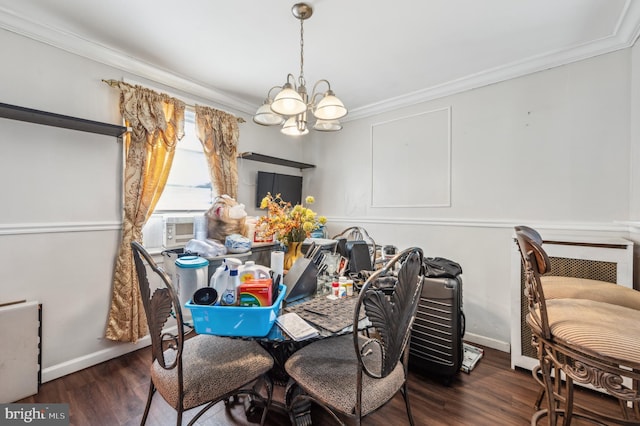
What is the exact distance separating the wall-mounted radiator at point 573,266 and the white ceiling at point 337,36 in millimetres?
1497

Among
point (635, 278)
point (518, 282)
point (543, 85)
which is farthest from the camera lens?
point (543, 85)

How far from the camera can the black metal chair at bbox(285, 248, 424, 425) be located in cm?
105

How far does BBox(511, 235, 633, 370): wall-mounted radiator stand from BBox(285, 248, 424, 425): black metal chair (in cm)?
141

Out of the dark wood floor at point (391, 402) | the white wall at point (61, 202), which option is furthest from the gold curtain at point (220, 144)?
the dark wood floor at point (391, 402)

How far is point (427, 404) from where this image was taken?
5.85ft

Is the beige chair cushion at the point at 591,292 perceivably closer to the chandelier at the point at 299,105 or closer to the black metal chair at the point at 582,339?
the black metal chair at the point at 582,339

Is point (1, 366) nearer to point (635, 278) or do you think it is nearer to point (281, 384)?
point (281, 384)

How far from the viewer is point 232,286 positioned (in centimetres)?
126

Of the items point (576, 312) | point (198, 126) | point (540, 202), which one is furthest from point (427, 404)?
point (198, 126)

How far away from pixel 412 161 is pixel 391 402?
231 cm

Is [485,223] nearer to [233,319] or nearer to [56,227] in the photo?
[233,319]

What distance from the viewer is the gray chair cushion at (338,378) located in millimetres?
1109

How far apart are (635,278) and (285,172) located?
350 cm

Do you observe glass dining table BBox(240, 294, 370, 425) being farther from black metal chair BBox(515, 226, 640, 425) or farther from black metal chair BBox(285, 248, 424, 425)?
black metal chair BBox(515, 226, 640, 425)
